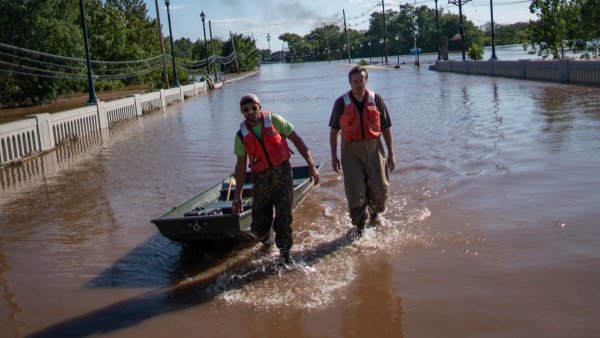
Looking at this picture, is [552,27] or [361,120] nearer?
[361,120]

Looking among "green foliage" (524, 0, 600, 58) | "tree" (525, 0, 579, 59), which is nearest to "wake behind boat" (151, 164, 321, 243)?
"green foliage" (524, 0, 600, 58)

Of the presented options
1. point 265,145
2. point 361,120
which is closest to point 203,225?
point 265,145

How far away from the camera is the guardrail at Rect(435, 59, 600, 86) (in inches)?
981

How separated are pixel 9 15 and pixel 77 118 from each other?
59.6ft

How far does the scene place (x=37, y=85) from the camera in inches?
1470

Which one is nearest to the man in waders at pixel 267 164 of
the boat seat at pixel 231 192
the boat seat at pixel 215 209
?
the boat seat at pixel 215 209

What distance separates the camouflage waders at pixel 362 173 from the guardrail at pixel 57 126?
10.5 meters

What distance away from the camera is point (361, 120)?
22.0 feet

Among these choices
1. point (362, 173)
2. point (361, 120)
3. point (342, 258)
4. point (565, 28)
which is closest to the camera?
point (342, 258)

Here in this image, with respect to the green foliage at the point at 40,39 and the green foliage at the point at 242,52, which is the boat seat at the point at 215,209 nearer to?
the green foliage at the point at 40,39

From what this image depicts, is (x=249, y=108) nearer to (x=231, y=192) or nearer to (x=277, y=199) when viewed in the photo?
(x=277, y=199)

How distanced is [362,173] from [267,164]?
135 cm

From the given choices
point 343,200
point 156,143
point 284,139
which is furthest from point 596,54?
point 284,139

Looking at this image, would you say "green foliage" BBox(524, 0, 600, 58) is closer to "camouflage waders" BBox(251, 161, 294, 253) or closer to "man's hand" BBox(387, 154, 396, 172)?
"man's hand" BBox(387, 154, 396, 172)
